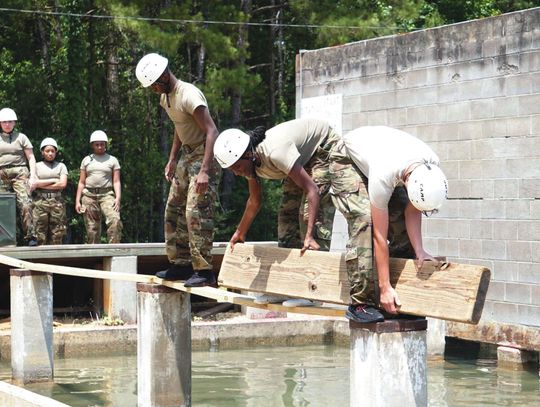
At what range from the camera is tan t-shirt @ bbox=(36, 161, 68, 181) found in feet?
52.0

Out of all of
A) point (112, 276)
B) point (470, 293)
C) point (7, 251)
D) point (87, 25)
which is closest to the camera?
point (470, 293)

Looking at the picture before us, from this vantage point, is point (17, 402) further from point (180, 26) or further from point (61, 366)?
point (180, 26)

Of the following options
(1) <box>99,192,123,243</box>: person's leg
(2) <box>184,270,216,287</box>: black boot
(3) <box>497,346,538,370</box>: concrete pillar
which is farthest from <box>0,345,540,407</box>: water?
(1) <box>99,192,123,243</box>: person's leg

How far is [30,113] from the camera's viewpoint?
23.9 metres

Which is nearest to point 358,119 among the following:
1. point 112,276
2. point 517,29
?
point 517,29

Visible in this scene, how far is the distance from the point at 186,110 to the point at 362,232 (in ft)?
8.87

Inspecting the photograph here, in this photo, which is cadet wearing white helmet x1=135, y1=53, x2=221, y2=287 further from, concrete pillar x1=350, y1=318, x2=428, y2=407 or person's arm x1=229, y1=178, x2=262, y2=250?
concrete pillar x1=350, y1=318, x2=428, y2=407

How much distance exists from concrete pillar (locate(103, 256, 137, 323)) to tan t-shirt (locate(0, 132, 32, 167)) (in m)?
1.86

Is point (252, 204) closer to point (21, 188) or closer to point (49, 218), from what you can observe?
point (21, 188)

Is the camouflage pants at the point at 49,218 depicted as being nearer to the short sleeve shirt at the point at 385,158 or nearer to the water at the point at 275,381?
the water at the point at 275,381

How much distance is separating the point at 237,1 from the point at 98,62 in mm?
3501

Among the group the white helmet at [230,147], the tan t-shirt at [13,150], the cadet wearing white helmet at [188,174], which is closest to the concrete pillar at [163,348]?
the cadet wearing white helmet at [188,174]

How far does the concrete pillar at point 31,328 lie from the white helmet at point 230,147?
14.6 feet

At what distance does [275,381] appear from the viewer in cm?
1226
